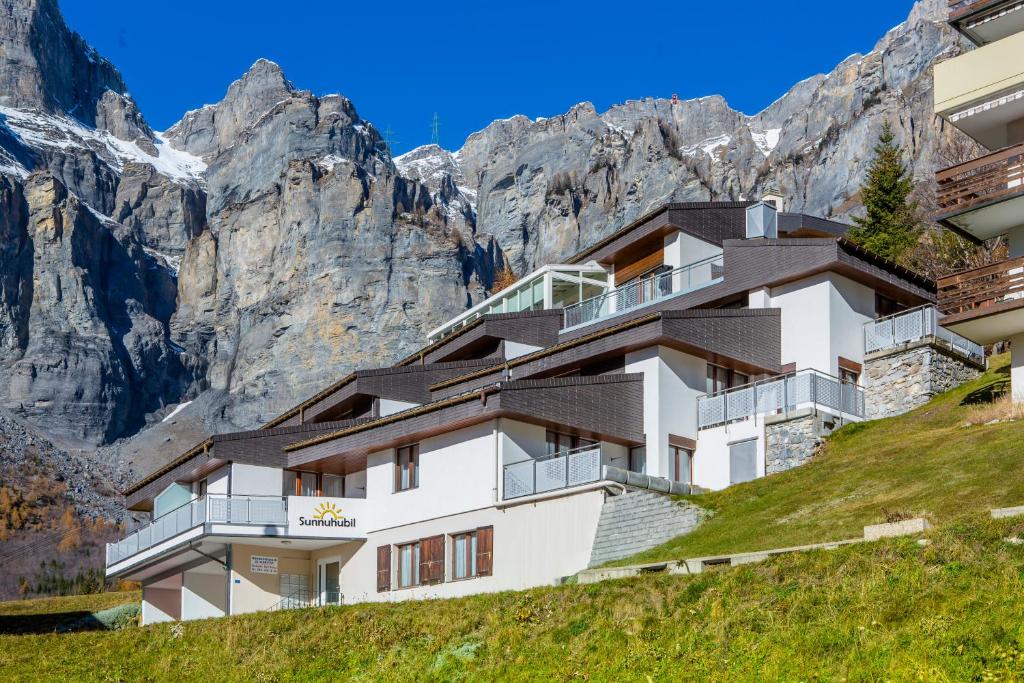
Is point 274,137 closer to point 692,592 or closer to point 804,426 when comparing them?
point 804,426

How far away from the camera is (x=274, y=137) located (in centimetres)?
19825

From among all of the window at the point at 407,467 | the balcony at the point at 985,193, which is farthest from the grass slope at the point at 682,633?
the balcony at the point at 985,193

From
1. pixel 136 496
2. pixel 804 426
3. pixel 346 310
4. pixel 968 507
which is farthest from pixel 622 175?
pixel 968 507

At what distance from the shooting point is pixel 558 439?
1502 inches

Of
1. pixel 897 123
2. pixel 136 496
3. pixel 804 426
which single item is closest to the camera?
pixel 804 426

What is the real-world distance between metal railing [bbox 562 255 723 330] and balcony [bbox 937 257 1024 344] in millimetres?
9884

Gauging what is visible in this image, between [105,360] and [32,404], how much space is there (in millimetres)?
11914

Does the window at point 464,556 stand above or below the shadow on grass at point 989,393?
below

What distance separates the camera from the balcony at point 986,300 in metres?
34.8

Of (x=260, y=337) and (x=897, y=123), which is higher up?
(x=897, y=123)

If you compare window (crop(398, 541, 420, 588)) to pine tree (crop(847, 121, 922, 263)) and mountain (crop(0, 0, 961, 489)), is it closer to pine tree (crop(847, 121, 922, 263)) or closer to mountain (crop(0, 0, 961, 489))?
pine tree (crop(847, 121, 922, 263))

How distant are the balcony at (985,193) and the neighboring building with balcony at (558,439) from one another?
508 centimetres

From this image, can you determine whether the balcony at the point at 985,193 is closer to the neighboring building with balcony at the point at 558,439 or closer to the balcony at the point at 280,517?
the neighboring building with balcony at the point at 558,439

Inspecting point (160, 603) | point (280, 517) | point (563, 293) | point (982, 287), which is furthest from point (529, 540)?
point (563, 293)
